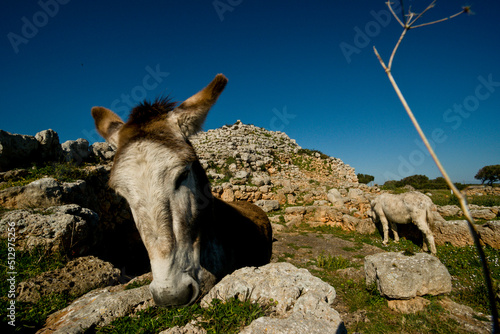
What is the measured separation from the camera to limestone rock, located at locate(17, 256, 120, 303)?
378 centimetres

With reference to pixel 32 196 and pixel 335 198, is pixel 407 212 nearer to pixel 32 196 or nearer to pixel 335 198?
pixel 335 198

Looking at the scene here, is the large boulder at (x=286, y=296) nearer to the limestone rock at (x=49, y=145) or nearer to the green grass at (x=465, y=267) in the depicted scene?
the green grass at (x=465, y=267)

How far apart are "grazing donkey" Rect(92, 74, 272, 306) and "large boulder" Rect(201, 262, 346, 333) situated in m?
0.45

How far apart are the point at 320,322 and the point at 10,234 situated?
6239mm

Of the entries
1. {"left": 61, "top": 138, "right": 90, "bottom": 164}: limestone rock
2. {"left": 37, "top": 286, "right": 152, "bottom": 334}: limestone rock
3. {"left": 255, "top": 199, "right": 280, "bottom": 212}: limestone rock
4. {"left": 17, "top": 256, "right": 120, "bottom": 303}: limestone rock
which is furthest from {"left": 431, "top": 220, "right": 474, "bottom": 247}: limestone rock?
{"left": 61, "top": 138, "right": 90, "bottom": 164}: limestone rock

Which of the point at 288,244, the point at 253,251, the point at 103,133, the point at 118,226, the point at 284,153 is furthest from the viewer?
the point at 284,153

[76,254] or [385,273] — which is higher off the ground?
[76,254]

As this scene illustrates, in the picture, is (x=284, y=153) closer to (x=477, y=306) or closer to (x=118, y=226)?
(x=118, y=226)

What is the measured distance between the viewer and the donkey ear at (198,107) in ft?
10.3

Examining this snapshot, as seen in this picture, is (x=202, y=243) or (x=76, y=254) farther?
(x=76, y=254)

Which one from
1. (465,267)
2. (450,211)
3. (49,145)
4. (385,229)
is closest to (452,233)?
(385,229)

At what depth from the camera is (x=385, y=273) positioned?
4.75 metres

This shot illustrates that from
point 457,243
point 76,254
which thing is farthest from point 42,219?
point 457,243

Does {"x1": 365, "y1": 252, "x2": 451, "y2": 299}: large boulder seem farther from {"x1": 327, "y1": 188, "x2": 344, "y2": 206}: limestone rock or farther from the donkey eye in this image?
{"x1": 327, "y1": 188, "x2": 344, "y2": 206}: limestone rock
